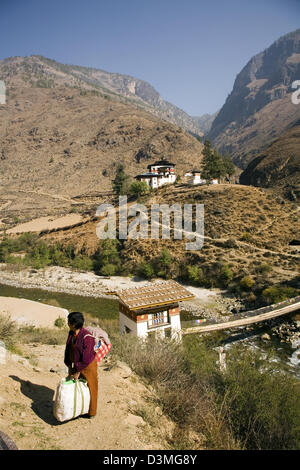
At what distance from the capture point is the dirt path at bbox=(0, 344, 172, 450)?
4.01 metres

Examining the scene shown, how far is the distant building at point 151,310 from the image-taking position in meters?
12.7

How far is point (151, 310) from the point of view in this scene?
12.9 metres

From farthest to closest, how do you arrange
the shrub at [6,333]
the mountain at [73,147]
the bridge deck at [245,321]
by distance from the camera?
the mountain at [73,147] < the bridge deck at [245,321] < the shrub at [6,333]

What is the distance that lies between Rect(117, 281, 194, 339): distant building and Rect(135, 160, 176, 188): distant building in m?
45.9

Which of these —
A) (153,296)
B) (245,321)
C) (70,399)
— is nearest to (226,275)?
(245,321)

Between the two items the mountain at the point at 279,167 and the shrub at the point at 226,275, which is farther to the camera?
the mountain at the point at 279,167

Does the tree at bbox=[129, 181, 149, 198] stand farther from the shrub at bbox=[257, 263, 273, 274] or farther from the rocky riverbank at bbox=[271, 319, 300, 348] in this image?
the rocky riverbank at bbox=[271, 319, 300, 348]

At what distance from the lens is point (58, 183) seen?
89875mm

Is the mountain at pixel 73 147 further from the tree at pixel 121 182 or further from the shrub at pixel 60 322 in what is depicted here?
the shrub at pixel 60 322

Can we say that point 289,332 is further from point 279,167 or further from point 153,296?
point 279,167

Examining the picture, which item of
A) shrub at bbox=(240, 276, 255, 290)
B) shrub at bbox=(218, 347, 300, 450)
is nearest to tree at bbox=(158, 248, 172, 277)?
shrub at bbox=(240, 276, 255, 290)

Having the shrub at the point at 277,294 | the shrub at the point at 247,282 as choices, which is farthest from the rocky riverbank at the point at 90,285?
the shrub at the point at 277,294

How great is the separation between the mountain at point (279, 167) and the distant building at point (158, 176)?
2035 cm

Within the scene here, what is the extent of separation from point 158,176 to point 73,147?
5717 cm
